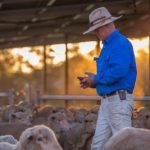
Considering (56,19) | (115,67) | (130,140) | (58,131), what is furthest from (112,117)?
(56,19)

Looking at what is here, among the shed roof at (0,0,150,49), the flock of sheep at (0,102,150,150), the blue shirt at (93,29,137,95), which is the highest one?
the shed roof at (0,0,150,49)

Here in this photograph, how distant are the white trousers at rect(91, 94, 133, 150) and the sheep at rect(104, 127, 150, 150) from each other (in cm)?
126

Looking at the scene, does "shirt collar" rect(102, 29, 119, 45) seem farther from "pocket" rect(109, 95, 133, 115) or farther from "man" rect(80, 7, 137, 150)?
"pocket" rect(109, 95, 133, 115)

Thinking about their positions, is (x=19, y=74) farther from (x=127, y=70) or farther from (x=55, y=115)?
(x=127, y=70)

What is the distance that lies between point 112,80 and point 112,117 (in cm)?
41

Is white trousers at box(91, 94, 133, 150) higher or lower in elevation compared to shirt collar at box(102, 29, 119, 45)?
lower

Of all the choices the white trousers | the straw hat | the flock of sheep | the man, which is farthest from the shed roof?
the white trousers

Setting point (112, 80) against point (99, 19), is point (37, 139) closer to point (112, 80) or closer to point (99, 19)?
point (112, 80)

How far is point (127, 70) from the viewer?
7.70 metres

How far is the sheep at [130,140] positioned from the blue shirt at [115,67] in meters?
1.31

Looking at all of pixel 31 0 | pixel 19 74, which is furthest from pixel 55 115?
pixel 19 74

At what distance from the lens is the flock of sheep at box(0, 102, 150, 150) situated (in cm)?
637

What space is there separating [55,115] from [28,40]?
14.1 m

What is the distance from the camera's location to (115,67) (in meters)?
7.70
